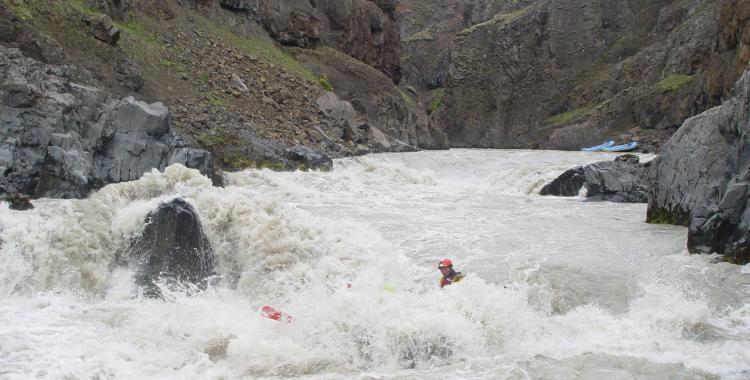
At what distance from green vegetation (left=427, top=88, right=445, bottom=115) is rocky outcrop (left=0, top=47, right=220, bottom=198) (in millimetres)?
68969

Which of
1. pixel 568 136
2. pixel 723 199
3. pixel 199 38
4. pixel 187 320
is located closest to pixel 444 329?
pixel 187 320

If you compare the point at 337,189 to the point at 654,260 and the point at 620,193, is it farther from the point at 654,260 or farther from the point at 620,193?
the point at 654,260

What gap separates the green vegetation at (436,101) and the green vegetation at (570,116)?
1618cm

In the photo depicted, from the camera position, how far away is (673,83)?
170 ft

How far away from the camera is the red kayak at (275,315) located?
838 centimetres

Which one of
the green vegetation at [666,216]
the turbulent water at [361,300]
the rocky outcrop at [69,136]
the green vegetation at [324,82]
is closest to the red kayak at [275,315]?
the turbulent water at [361,300]

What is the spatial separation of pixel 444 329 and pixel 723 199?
21.1 feet

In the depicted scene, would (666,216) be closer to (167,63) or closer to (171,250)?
(171,250)

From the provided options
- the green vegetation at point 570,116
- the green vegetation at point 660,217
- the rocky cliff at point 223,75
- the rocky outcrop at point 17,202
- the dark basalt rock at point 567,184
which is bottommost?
the rocky outcrop at point 17,202

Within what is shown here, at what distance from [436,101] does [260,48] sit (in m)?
54.7

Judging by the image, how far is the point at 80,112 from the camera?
1446 cm

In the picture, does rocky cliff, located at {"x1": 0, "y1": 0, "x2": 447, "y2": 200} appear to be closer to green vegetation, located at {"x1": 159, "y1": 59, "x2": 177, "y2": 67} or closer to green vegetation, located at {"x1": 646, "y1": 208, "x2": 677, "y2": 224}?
green vegetation, located at {"x1": 159, "y1": 59, "x2": 177, "y2": 67}

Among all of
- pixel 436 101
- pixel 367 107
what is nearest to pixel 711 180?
pixel 367 107

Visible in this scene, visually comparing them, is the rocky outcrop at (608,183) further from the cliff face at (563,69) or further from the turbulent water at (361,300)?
the cliff face at (563,69)
